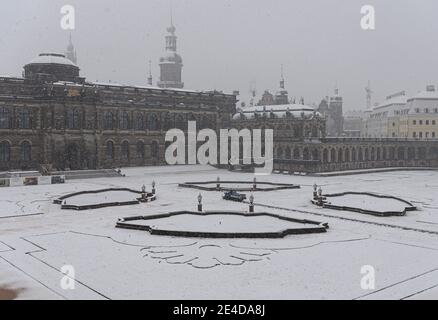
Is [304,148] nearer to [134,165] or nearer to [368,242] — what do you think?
[134,165]

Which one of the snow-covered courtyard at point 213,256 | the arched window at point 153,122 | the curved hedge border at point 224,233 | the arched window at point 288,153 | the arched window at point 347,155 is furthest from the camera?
the arched window at point 288,153

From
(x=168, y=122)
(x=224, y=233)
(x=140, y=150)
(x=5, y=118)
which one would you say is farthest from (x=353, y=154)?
(x=224, y=233)

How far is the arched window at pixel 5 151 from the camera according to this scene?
6556cm

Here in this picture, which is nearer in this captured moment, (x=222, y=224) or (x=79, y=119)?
(x=222, y=224)

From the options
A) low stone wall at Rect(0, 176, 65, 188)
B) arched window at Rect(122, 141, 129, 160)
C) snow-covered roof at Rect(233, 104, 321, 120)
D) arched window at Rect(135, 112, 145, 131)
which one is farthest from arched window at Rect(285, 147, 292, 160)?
low stone wall at Rect(0, 176, 65, 188)

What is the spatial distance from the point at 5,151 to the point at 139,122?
2099 cm

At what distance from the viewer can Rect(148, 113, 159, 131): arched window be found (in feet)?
264

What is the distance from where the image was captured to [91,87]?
71.5 meters

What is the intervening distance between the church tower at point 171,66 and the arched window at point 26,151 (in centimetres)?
6961

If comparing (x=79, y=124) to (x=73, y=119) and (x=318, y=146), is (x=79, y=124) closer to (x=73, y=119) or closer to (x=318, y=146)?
(x=73, y=119)

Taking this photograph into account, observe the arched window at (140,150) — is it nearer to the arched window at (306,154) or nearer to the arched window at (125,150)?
the arched window at (125,150)

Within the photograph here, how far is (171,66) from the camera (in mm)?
135625

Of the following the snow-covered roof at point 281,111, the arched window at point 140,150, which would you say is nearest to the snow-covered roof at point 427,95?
the snow-covered roof at point 281,111
